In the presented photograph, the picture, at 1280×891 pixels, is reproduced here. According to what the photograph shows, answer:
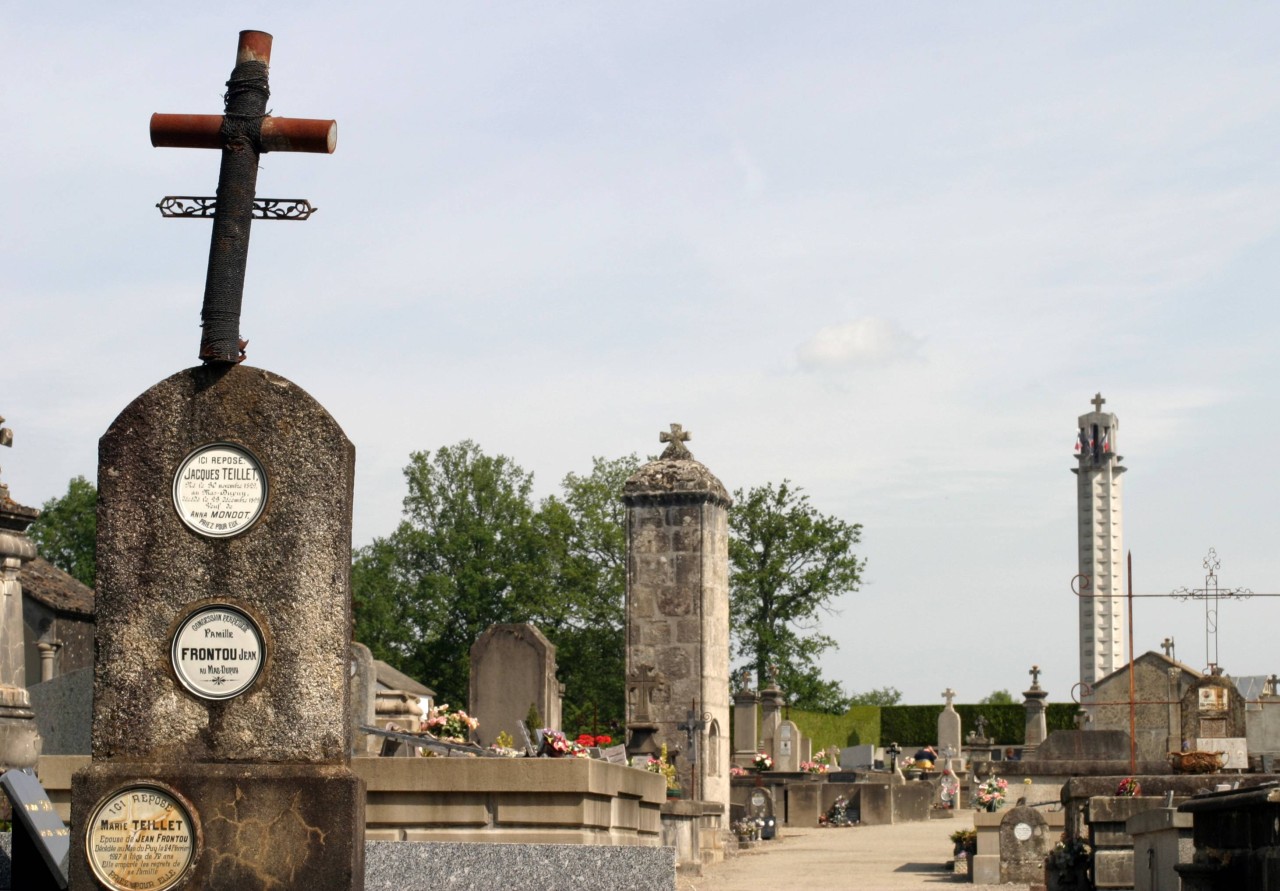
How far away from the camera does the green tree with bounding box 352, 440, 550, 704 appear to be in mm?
52062

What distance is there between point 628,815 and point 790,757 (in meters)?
21.4

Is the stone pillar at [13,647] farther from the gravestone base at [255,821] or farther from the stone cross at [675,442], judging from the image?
the stone cross at [675,442]

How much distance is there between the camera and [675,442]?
21188mm

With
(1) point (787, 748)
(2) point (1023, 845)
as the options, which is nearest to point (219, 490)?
(2) point (1023, 845)

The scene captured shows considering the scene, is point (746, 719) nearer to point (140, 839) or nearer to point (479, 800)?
point (479, 800)

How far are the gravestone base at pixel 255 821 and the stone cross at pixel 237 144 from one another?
1.94 metres

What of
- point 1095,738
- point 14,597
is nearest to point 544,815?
point 14,597

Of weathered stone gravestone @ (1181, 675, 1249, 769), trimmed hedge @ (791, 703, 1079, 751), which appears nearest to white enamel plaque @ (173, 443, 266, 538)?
weathered stone gravestone @ (1181, 675, 1249, 769)

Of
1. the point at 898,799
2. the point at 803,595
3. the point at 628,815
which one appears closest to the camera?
the point at 628,815

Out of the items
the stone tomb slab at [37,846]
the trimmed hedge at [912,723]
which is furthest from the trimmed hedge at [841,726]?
the stone tomb slab at [37,846]

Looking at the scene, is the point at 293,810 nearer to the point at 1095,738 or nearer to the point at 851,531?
the point at 1095,738

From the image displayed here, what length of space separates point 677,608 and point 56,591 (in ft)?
70.4

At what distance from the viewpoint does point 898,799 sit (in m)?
28.0

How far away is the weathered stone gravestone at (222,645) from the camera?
6.99 metres
